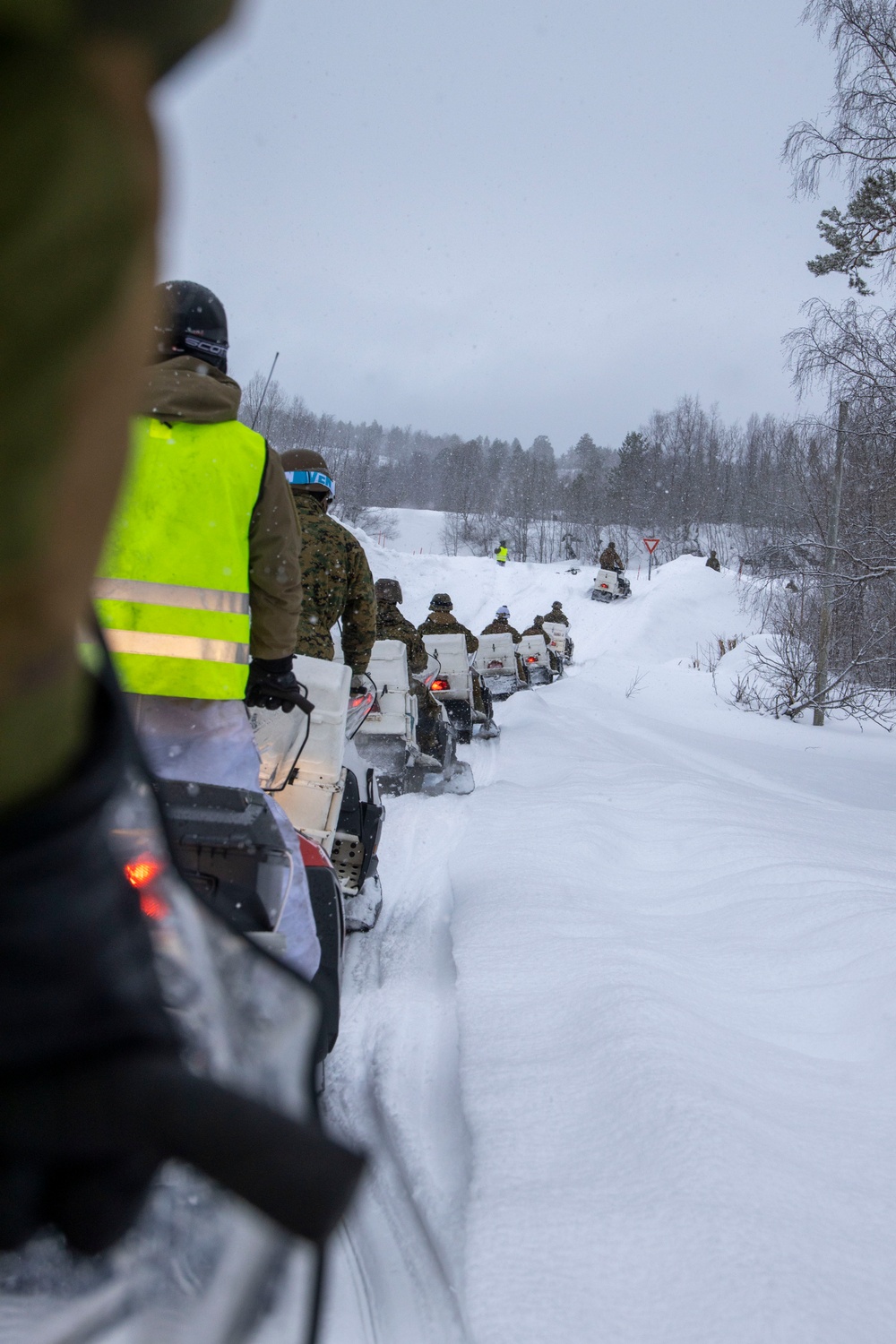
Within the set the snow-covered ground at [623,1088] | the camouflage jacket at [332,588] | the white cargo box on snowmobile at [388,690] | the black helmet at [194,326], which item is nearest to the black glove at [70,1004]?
the snow-covered ground at [623,1088]

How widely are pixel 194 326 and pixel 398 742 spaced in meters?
4.60

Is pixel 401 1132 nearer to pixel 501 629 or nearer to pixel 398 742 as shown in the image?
pixel 398 742

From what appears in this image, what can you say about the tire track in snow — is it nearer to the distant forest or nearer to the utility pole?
the utility pole

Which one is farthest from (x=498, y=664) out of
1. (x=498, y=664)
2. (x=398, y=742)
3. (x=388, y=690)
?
(x=388, y=690)

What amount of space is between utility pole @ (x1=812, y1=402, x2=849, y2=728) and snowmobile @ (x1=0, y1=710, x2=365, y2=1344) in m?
9.85

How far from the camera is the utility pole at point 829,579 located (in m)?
10.2

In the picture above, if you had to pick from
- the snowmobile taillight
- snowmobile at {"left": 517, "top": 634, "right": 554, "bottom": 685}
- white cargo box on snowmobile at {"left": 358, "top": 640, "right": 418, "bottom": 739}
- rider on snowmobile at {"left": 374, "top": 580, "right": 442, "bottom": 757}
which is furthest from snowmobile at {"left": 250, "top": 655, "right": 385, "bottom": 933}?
snowmobile at {"left": 517, "top": 634, "right": 554, "bottom": 685}

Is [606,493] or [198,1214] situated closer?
[198,1214]

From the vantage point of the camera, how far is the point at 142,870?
0.73m

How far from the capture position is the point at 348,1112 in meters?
2.34

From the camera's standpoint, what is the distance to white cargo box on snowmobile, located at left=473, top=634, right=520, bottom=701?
13.8 metres

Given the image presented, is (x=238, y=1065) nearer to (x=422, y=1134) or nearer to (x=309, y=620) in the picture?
(x=422, y=1134)

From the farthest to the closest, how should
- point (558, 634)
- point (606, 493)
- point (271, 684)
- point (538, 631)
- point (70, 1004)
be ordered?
point (606, 493), point (558, 634), point (538, 631), point (271, 684), point (70, 1004)

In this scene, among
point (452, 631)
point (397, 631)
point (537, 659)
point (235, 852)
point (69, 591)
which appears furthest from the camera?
point (537, 659)
